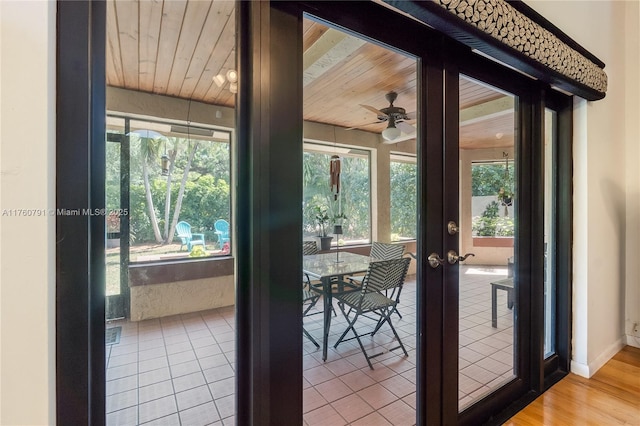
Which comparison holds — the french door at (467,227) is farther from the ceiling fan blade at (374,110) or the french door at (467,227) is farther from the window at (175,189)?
the window at (175,189)

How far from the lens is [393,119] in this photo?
1671 millimetres

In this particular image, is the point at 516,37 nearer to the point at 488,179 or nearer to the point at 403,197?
the point at 488,179

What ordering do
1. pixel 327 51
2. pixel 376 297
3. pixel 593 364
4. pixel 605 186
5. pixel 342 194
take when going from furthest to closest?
pixel 605 186 → pixel 593 364 → pixel 376 297 → pixel 342 194 → pixel 327 51

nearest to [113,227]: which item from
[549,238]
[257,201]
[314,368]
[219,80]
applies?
[257,201]

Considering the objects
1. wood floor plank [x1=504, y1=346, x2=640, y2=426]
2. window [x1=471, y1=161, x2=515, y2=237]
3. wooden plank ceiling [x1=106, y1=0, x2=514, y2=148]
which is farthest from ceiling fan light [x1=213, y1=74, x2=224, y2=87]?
wood floor plank [x1=504, y1=346, x2=640, y2=426]

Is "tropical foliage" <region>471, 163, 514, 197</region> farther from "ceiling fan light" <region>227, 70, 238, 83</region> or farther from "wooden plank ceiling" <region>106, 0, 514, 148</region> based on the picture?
"ceiling fan light" <region>227, 70, 238, 83</region>

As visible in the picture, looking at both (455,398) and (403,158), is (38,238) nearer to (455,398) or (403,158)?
(403,158)

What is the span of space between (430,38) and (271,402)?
5.50 ft

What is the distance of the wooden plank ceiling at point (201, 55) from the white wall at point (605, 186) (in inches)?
49.2

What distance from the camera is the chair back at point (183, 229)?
98cm

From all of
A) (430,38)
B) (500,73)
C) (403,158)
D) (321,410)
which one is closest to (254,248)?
(403,158)

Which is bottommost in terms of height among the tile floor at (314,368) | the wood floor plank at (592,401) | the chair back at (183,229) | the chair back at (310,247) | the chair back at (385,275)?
the wood floor plank at (592,401)

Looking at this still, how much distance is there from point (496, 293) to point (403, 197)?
103 cm

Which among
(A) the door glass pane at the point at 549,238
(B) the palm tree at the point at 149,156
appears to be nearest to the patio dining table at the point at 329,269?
(B) the palm tree at the point at 149,156
